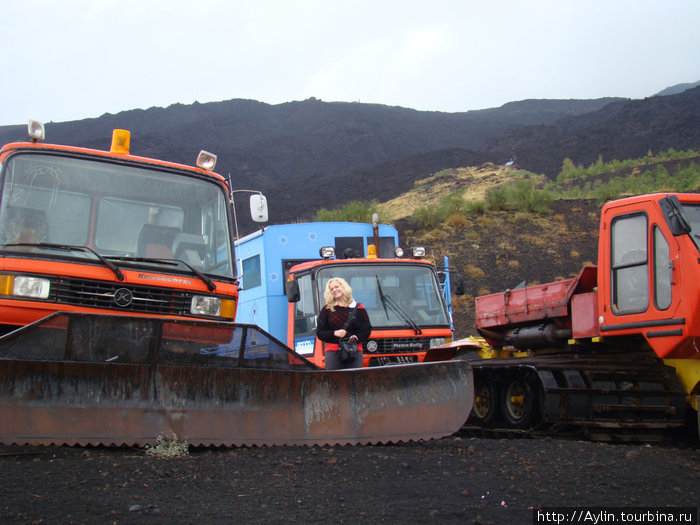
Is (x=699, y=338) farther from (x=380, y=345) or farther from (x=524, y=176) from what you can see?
(x=524, y=176)

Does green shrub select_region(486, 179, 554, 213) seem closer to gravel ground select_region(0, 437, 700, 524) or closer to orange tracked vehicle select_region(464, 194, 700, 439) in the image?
orange tracked vehicle select_region(464, 194, 700, 439)

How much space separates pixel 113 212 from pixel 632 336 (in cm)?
562

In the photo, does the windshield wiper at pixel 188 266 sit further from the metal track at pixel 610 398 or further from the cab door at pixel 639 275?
the cab door at pixel 639 275

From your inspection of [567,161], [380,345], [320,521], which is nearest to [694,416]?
[380,345]

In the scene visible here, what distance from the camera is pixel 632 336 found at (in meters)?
8.71

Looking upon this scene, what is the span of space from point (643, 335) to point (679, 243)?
3.57 feet

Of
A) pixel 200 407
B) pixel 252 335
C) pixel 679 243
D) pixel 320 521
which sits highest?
pixel 679 243

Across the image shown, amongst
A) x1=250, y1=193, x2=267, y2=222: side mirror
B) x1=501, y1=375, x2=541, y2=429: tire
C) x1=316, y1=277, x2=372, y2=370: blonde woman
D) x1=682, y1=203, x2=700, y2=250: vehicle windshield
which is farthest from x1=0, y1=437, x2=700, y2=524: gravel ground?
x1=250, y1=193, x2=267, y2=222: side mirror

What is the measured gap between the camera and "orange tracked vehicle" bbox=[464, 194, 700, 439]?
309 inches

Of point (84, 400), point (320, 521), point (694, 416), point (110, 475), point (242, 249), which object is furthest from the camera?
point (242, 249)

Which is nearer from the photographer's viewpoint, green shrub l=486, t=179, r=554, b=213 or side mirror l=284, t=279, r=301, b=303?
side mirror l=284, t=279, r=301, b=303

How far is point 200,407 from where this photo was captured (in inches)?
237

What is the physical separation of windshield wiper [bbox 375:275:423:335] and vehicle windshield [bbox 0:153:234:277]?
2969 millimetres

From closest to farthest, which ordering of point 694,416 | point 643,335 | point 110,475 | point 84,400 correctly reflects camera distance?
point 110,475, point 84,400, point 643,335, point 694,416
